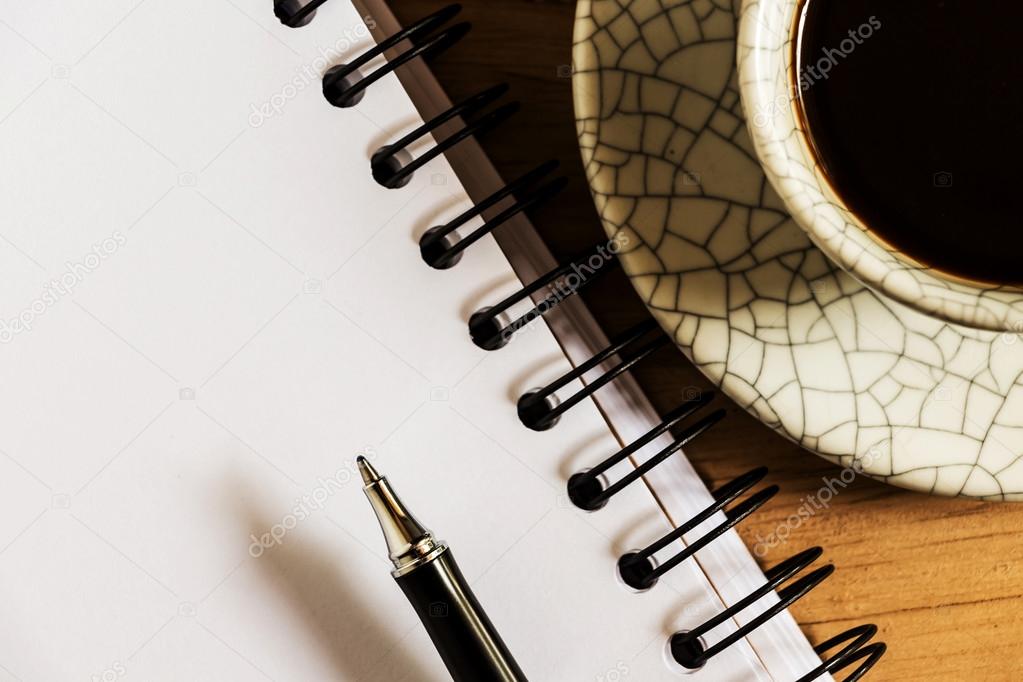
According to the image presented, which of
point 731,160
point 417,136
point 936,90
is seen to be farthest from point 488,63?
point 936,90

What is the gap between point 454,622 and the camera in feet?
1.96

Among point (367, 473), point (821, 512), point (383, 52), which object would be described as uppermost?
point (383, 52)

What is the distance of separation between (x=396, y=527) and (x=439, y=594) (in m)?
0.05

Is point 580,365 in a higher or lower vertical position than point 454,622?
higher

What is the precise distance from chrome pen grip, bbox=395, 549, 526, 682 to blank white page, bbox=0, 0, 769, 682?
0.04 meters

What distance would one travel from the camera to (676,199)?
0.59 meters

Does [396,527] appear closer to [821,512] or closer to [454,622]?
[454,622]

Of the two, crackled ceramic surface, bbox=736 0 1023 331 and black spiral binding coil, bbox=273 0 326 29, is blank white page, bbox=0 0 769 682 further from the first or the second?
crackled ceramic surface, bbox=736 0 1023 331

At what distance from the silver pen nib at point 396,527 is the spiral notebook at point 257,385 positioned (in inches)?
1.9

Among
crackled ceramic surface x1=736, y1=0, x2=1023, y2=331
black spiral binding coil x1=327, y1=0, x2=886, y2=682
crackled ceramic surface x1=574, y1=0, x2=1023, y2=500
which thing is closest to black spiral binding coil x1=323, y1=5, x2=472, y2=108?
black spiral binding coil x1=327, y1=0, x2=886, y2=682

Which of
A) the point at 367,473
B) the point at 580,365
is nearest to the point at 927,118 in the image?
the point at 580,365

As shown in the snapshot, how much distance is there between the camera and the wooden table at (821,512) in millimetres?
663

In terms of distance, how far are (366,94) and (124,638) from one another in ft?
1.29

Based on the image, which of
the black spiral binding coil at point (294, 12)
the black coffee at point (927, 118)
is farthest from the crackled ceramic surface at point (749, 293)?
the black spiral binding coil at point (294, 12)
